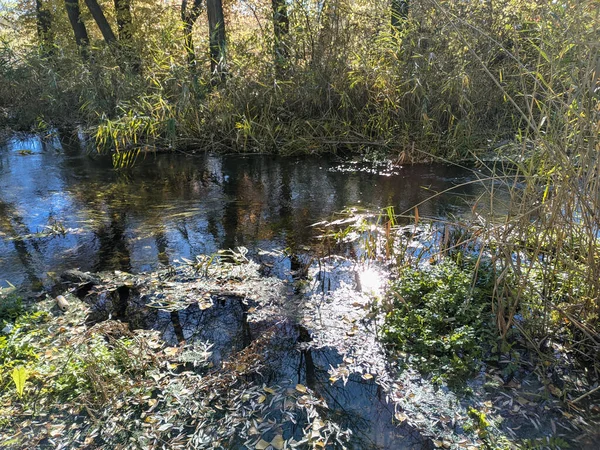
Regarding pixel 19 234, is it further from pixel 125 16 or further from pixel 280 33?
pixel 125 16

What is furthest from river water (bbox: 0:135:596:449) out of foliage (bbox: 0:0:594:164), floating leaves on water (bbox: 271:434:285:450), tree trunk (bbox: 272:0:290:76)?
tree trunk (bbox: 272:0:290:76)

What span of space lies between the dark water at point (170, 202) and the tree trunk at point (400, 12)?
2082mm

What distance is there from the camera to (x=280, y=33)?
7.38 m

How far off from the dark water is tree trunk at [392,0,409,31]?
6.83 feet

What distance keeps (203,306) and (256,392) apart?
91 centimetres

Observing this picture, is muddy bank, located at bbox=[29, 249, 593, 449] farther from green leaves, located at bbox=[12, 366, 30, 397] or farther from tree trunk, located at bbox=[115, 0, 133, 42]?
tree trunk, located at bbox=[115, 0, 133, 42]

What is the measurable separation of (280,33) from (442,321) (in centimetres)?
596

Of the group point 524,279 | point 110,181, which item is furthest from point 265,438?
point 110,181

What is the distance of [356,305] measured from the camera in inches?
121

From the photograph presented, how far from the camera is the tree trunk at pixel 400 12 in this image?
264 inches

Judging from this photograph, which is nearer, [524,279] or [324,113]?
[524,279]

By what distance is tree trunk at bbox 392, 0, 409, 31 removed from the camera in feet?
22.0

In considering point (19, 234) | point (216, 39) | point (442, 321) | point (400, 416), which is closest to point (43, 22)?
point (216, 39)

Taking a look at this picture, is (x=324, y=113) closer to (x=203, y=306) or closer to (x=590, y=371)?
(x=203, y=306)
